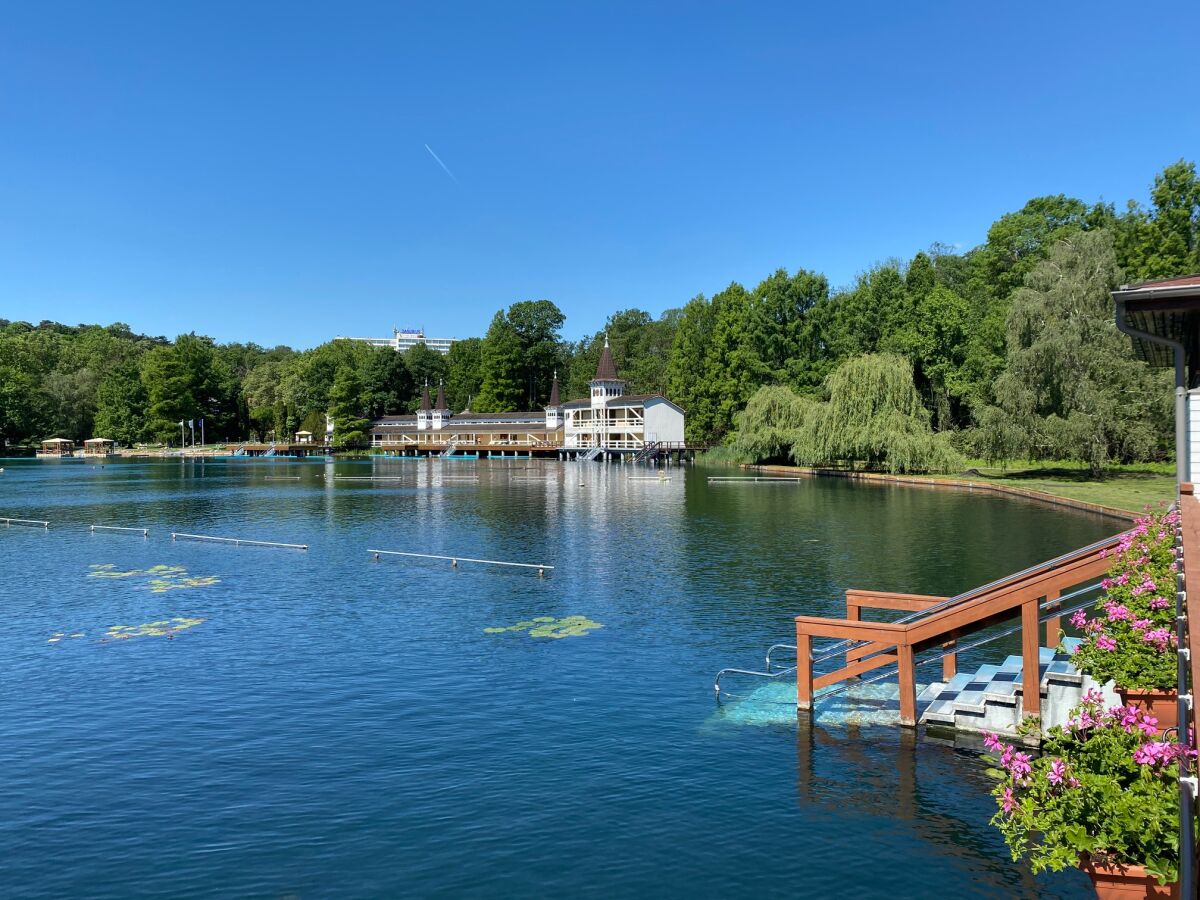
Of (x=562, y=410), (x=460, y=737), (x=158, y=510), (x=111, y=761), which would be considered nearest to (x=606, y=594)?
(x=460, y=737)

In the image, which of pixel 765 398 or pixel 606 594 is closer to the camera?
pixel 606 594

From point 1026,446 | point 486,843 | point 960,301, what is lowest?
point 486,843

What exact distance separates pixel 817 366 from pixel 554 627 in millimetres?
74088

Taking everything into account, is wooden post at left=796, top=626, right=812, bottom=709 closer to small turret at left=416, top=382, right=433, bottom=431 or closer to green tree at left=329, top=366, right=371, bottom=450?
small turret at left=416, top=382, right=433, bottom=431

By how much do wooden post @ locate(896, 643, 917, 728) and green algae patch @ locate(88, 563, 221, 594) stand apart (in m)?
21.7

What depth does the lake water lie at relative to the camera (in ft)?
31.7

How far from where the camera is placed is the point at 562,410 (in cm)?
12231

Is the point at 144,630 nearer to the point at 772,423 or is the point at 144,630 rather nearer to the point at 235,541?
the point at 235,541

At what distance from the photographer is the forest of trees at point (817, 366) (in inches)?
2125

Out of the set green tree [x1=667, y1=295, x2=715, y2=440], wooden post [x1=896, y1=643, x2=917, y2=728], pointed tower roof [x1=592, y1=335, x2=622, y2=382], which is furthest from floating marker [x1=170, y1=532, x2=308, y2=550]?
pointed tower roof [x1=592, y1=335, x2=622, y2=382]

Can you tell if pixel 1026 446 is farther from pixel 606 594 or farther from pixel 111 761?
pixel 111 761

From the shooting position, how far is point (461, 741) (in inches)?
529

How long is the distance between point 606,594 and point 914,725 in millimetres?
12392

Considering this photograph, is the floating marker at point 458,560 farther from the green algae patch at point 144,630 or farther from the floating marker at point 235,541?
the green algae patch at point 144,630
